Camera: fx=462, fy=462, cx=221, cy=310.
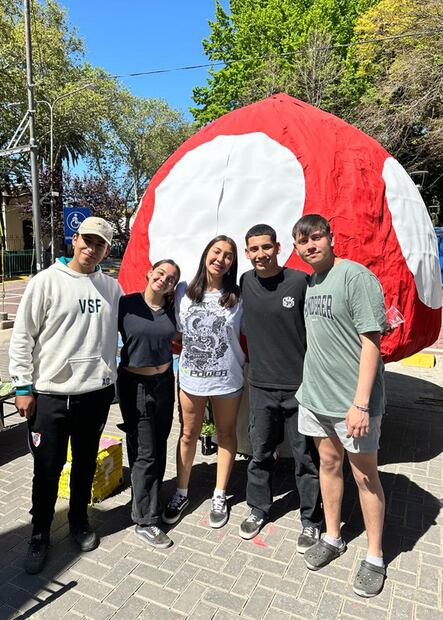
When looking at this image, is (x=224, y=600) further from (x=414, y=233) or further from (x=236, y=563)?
(x=414, y=233)

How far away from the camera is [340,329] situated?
7.79 ft

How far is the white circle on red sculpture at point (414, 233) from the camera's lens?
3367mm

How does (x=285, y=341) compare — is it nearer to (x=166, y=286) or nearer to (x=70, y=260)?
(x=166, y=286)

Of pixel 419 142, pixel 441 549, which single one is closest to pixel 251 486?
pixel 441 549

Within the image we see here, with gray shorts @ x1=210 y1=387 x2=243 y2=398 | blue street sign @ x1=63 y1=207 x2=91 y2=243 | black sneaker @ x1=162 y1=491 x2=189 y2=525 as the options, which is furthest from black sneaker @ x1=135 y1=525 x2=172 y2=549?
blue street sign @ x1=63 y1=207 x2=91 y2=243

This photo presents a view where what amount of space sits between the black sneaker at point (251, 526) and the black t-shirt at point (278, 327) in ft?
3.09

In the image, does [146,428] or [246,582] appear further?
[146,428]

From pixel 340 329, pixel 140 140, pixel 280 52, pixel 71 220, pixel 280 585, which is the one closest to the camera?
pixel 340 329

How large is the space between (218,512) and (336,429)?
1.22 metres

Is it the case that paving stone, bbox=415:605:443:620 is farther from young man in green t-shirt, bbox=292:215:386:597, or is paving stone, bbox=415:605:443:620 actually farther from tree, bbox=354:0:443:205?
tree, bbox=354:0:443:205

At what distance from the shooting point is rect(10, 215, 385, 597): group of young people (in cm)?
242

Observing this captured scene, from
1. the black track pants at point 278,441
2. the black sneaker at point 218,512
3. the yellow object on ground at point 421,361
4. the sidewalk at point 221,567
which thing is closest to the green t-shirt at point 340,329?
the black track pants at point 278,441

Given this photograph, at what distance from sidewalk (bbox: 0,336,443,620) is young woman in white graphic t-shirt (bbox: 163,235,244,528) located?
0.81 m

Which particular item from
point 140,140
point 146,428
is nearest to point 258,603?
point 146,428
